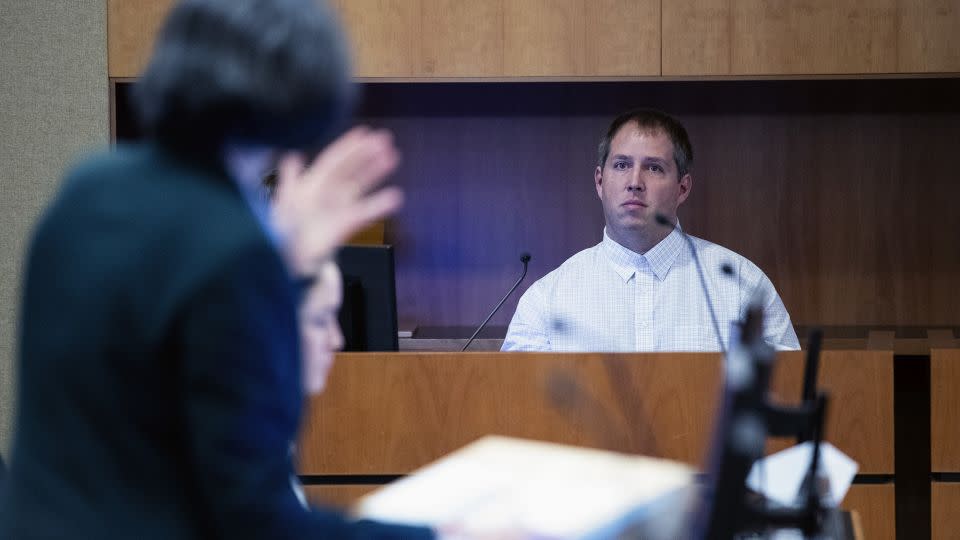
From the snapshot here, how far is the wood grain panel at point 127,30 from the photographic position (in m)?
3.75

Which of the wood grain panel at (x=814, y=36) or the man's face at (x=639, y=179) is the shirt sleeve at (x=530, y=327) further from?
the wood grain panel at (x=814, y=36)

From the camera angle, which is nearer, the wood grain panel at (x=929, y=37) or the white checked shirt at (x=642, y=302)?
the white checked shirt at (x=642, y=302)

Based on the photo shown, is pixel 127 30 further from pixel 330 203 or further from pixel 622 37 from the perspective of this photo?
pixel 330 203

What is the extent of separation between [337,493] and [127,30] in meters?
1.86

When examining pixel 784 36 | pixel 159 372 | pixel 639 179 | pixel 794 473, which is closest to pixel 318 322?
pixel 159 372

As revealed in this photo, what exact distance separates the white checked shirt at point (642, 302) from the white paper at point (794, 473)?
132 centimetres

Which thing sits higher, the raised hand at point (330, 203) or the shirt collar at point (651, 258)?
the raised hand at point (330, 203)

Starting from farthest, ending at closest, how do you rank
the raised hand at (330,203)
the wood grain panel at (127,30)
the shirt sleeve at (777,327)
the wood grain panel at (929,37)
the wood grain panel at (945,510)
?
the wood grain panel at (127,30) < the wood grain panel at (929,37) < the shirt sleeve at (777,327) < the wood grain panel at (945,510) < the raised hand at (330,203)

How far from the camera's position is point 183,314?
83 cm

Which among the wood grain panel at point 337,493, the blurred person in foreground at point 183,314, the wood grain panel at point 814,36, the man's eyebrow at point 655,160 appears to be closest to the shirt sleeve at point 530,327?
the man's eyebrow at point 655,160

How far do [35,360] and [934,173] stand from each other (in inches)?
144

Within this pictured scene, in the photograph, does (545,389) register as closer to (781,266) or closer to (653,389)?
(653,389)

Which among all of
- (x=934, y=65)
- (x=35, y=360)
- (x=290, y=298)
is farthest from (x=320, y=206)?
(x=934, y=65)

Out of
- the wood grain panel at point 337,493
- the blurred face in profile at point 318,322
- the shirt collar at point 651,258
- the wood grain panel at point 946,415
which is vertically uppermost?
the blurred face in profile at point 318,322
